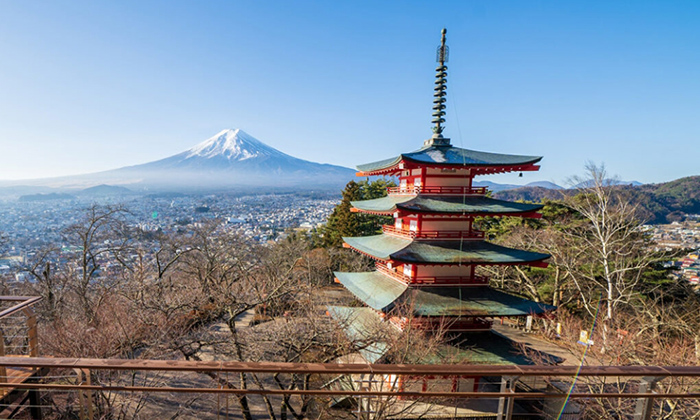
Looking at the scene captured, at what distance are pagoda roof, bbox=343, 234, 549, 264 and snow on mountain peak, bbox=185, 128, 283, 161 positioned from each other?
396 feet

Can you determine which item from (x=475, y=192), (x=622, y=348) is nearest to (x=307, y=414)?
(x=475, y=192)

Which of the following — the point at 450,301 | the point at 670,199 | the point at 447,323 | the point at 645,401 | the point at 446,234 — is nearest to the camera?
the point at 645,401

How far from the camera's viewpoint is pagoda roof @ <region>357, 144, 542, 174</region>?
908 cm

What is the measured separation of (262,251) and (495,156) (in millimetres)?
18464

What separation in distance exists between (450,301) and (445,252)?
4.50 feet

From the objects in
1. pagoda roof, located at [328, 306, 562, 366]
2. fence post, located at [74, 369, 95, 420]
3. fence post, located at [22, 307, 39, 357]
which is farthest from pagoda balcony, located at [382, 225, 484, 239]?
fence post, located at [22, 307, 39, 357]

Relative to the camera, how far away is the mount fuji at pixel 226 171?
378 feet

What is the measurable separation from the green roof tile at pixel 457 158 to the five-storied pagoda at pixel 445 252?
0.03 metres

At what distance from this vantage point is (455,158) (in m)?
9.53

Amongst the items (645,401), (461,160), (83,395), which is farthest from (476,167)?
(83,395)

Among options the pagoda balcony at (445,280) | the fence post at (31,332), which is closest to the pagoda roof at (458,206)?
the pagoda balcony at (445,280)

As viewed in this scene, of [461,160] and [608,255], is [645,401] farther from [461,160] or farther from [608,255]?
[608,255]

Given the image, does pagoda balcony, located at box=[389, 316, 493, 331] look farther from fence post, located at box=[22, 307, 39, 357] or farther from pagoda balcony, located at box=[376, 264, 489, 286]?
fence post, located at box=[22, 307, 39, 357]

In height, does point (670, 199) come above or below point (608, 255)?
above
